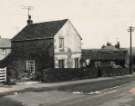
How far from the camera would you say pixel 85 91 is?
111 feet

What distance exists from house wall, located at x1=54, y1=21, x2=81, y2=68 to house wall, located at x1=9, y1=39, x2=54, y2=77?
0.99 m

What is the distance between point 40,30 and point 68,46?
5025 millimetres

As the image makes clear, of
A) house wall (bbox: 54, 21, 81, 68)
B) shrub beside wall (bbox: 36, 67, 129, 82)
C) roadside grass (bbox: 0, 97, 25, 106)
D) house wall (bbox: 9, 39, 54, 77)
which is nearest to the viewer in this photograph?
roadside grass (bbox: 0, 97, 25, 106)

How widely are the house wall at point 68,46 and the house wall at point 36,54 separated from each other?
0.99 meters

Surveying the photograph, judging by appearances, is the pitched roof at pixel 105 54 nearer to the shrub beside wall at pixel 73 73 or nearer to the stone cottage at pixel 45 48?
the shrub beside wall at pixel 73 73

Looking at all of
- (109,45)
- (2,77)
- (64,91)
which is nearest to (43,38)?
(2,77)

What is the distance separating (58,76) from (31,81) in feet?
12.9

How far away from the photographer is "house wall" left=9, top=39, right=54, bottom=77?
49.8 metres

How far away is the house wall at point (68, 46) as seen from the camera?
50.6 meters

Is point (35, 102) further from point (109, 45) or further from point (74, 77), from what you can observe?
point (109, 45)

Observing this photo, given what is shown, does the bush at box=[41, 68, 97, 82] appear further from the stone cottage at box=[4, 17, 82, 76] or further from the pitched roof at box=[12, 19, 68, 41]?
the pitched roof at box=[12, 19, 68, 41]

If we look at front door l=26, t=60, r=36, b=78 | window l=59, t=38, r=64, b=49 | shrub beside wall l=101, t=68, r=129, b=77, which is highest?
window l=59, t=38, r=64, b=49

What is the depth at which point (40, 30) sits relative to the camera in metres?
54.2

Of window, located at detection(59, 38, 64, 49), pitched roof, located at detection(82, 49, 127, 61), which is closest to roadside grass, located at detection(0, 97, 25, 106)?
window, located at detection(59, 38, 64, 49)
